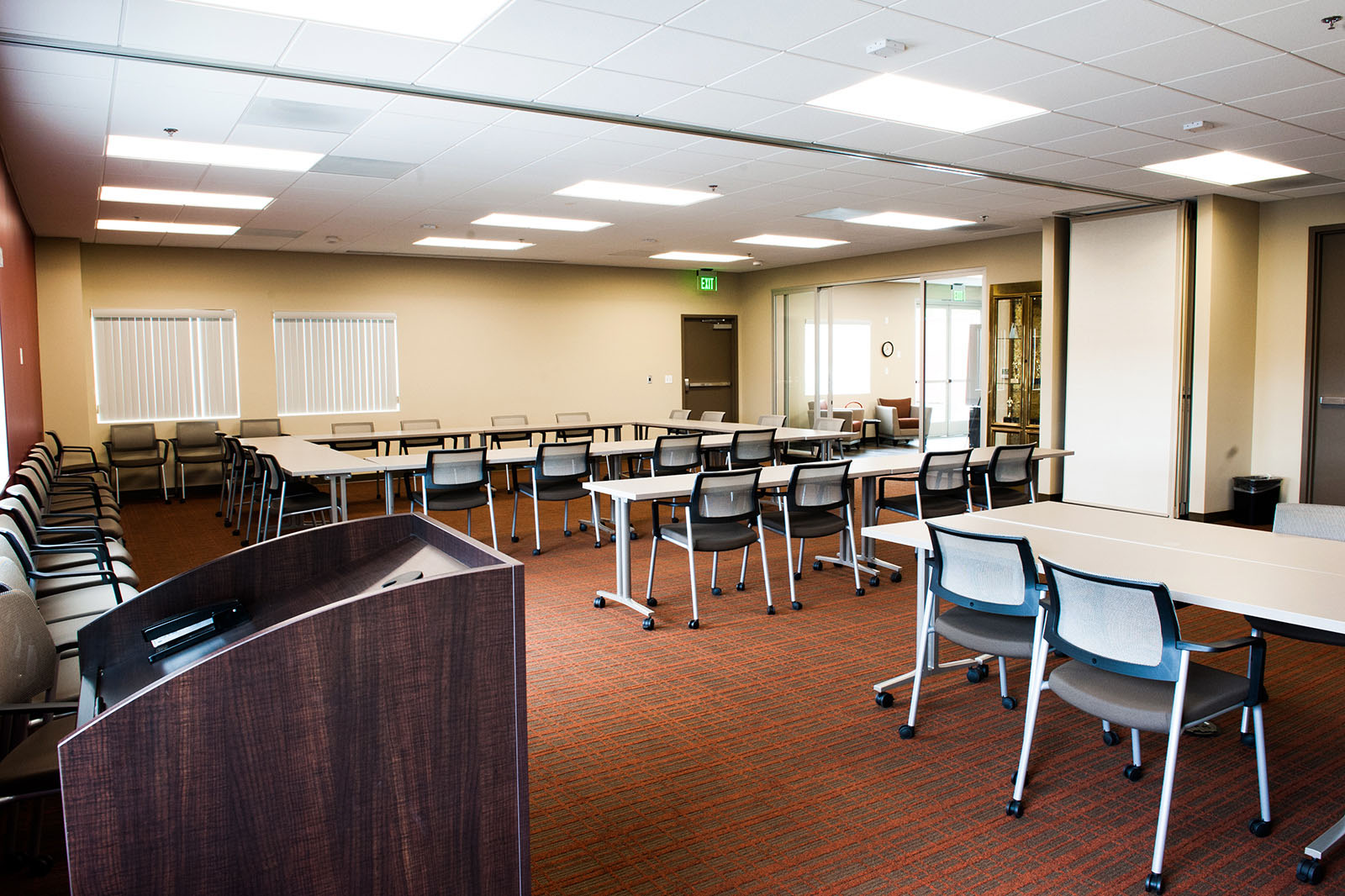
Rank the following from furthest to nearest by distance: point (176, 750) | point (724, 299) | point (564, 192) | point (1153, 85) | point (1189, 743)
→ 1. point (724, 299)
2. point (564, 192)
3. point (1153, 85)
4. point (1189, 743)
5. point (176, 750)

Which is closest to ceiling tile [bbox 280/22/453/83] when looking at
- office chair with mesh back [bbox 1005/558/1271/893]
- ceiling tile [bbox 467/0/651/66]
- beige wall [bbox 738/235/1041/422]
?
ceiling tile [bbox 467/0/651/66]

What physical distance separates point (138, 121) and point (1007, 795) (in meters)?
5.62

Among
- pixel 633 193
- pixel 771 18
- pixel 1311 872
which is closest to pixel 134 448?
pixel 633 193

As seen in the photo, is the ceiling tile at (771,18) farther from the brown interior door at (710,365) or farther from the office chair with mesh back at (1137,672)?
the brown interior door at (710,365)

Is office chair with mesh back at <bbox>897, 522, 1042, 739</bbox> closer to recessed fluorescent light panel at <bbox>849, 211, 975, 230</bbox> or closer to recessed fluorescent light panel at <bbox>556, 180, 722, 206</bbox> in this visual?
recessed fluorescent light panel at <bbox>556, 180, 722, 206</bbox>

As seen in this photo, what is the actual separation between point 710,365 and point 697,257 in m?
2.58

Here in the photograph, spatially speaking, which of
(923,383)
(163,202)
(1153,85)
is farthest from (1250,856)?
(923,383)

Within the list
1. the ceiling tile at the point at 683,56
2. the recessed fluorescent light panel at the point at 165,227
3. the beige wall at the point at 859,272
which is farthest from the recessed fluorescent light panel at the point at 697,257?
the ceiling tile at the point at 683,56

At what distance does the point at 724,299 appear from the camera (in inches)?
563

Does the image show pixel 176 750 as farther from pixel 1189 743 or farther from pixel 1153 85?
pixel 1153 85

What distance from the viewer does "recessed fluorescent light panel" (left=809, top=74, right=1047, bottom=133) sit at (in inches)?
184

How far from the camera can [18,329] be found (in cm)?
657

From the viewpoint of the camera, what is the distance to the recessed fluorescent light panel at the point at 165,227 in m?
8.31

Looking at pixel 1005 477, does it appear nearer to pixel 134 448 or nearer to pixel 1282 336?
pixel 1282 336
